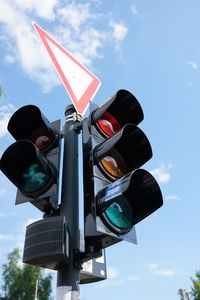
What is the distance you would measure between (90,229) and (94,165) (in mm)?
387

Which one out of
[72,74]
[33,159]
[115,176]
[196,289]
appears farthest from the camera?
[196,289]

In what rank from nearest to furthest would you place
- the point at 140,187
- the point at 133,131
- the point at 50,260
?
the point at 50,260 → the point at 140,187 → the point at 133,131

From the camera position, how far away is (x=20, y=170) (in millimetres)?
2229

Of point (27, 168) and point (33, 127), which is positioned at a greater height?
point (33, 127)

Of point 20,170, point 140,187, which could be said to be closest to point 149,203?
point 140,187

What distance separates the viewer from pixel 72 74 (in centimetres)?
255

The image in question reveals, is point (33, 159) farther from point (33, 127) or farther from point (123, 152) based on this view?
point (123, 152)

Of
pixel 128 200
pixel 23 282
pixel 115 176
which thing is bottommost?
pixel 128 200

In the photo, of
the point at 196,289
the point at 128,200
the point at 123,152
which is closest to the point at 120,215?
the point at 128,200

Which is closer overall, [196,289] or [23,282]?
[196,289]

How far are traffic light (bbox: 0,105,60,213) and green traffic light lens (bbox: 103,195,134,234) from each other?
1.20 ft

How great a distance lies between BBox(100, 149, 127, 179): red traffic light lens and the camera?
2.04m

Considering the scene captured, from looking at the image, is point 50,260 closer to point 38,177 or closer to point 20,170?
point 38,177

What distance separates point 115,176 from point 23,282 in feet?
126
